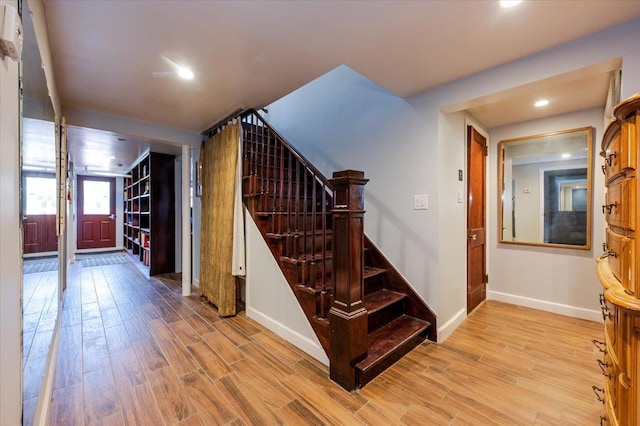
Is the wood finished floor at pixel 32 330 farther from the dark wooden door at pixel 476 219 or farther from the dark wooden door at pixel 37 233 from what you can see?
the dark wooden door at pixel 476 219

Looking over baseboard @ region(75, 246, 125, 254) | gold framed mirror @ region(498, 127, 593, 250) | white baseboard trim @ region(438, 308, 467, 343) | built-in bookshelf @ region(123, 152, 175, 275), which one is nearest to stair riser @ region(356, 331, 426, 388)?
white baseboard trim @ region(438, 308, 467, 343)

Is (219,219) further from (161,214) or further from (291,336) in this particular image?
(161,214)

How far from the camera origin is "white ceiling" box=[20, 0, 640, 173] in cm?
148

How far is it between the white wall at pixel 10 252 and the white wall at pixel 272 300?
164cm

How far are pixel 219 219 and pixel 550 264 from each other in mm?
3851

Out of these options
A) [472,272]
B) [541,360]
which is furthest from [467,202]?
[541,360]

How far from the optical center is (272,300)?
8.66 feet

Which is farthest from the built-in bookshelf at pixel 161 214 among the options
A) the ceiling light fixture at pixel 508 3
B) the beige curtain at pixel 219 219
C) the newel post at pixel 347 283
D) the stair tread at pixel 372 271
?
the ceiling light fixture at pixel 508 3

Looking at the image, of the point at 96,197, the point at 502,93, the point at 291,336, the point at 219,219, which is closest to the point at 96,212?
the point at 96,197

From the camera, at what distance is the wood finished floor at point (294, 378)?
157 centimetres

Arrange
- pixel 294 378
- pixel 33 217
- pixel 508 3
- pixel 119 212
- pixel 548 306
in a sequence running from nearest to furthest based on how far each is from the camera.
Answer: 1. pixel 33 217
2. pixel 508 3
3. pixel 294 378
4. pixel 548 306
5. pixel 119 212

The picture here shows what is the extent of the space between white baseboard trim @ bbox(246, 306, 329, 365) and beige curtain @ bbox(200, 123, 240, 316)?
1.19 feet

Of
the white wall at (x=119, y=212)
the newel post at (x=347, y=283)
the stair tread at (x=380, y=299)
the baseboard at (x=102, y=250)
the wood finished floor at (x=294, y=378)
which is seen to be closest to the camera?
the wood finished floor at (x=294, y=378)

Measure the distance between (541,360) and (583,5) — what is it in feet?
7.82
